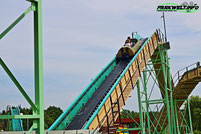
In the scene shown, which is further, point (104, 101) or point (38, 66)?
point (104, 101)

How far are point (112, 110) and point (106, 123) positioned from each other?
31.9 inches

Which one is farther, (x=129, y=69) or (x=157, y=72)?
(x=157, y=72)

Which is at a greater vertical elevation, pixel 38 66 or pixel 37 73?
pixel 38 66

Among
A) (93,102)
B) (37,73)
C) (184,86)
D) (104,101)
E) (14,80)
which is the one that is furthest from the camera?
(184,86)

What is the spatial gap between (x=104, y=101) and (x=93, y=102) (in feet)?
5.02

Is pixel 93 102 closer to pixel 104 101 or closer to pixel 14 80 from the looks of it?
pixel 104 101

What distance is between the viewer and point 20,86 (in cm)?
686

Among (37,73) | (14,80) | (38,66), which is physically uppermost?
(38,66)

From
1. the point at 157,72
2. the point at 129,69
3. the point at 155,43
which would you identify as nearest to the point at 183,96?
the point at 157,72

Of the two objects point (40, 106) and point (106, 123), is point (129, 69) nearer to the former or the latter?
point (106, 123)

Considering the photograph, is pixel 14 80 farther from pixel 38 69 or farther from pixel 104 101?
pixel 104 101

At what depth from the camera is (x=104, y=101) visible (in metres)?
16.4

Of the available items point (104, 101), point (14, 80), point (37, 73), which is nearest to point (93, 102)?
point (104, 101)

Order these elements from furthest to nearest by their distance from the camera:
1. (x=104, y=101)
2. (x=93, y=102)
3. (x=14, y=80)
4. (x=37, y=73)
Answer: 1. (x=93, y=102)
2. (x=104, y=101)
3. (x=37, y=73)
4. (x=14, y=80)
